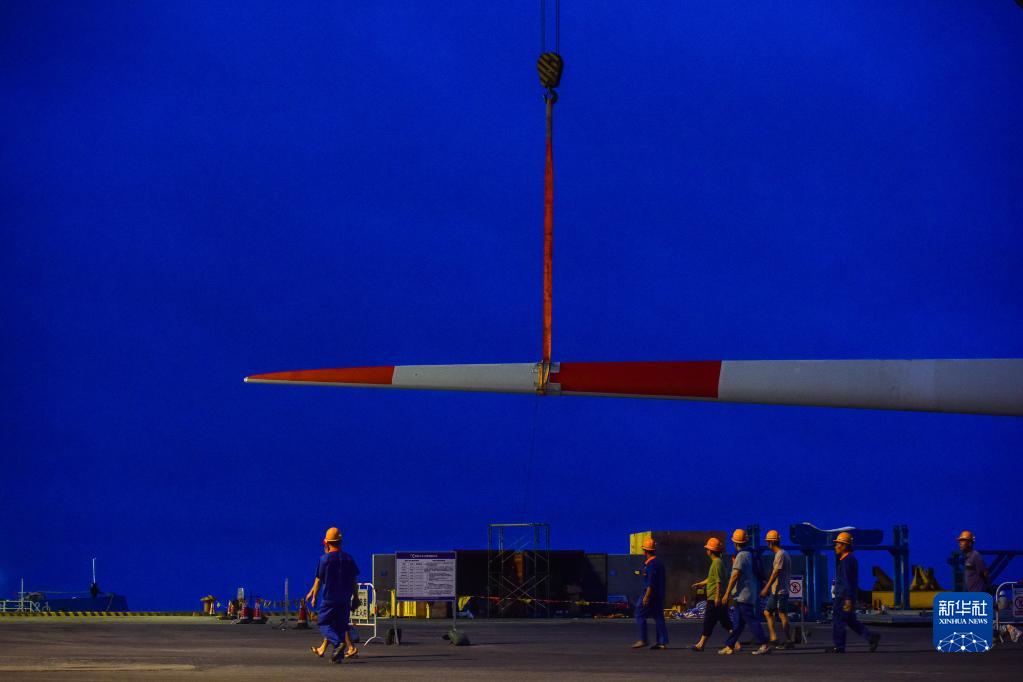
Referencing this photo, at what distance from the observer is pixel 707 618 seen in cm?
2216

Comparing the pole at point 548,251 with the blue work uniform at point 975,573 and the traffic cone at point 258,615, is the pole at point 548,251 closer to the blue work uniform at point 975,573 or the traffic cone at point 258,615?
the blue work uniform at point 975,573

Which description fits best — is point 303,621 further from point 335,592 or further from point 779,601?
point 335,592

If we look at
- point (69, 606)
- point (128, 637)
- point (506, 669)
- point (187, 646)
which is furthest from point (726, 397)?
point (69, 606)

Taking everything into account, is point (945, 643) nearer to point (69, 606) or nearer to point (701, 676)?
point (701, 676)

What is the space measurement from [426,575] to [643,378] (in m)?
9.17

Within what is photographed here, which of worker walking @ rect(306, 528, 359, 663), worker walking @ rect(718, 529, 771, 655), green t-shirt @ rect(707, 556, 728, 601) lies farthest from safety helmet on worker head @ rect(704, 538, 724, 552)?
worker walking @ rect(306, 528, 359, 663)

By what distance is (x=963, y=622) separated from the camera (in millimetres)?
21375

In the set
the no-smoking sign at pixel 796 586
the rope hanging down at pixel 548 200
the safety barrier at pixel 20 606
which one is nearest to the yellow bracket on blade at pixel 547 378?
the rope hanging down at pixel 548 200

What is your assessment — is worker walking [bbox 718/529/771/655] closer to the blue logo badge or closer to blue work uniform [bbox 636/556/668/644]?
blue work uniform [bbox 636/556/668/644]

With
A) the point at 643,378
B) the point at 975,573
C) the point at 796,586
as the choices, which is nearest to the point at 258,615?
the point at 796,586

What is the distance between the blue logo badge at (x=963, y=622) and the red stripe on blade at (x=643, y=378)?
6556 mm

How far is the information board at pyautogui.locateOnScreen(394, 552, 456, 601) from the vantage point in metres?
24.4

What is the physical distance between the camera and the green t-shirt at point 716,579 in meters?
22.2

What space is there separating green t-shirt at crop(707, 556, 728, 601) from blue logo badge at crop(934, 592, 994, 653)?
323cm
